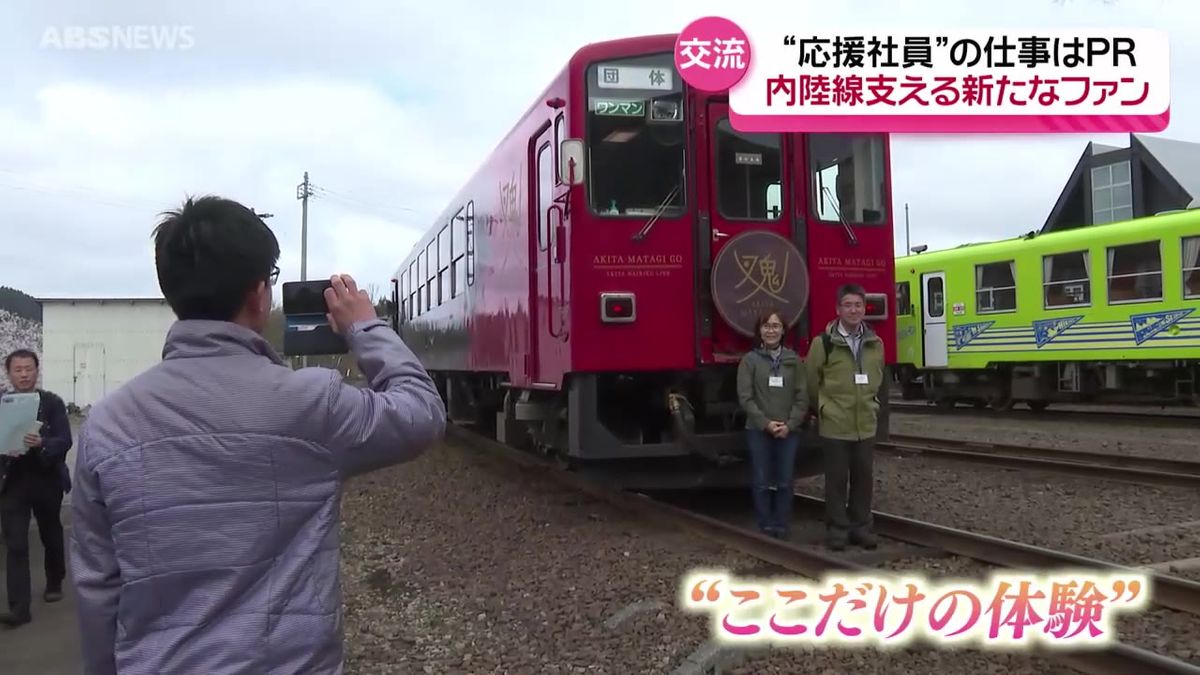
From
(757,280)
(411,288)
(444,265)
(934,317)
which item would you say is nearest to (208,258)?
(757,280)

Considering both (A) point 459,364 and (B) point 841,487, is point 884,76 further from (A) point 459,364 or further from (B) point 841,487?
(A) point 459,364

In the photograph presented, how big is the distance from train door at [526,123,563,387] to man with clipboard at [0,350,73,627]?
3.02 meters

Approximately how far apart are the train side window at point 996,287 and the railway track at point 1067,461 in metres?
6.28

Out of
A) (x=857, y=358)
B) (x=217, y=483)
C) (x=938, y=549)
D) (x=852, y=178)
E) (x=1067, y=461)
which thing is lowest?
(x=938, y=549)

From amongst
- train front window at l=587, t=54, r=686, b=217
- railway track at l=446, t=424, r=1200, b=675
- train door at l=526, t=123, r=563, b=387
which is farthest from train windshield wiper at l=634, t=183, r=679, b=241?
railway track at l=446, t=424, r=1200, b=675

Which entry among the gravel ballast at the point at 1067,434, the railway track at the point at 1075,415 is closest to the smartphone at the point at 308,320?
the gravel ballast at the point at 1067,434

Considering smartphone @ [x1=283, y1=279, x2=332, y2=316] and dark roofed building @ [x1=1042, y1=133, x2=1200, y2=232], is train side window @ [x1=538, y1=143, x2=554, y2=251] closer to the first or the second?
smartphone @ [x1=283, y1=279, x2=332, y2=316]

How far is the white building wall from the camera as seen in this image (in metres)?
22.6

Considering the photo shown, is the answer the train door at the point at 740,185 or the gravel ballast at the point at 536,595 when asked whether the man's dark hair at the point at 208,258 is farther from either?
the train door at the point at 740,185

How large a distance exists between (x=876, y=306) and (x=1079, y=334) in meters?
10.2

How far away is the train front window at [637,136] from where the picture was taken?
664cm

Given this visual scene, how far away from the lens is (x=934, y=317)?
18875 millimetres

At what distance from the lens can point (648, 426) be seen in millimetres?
7086

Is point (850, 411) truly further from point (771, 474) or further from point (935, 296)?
point (935, 296)
